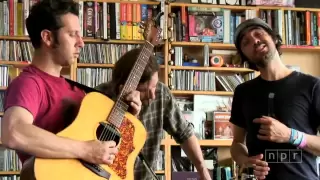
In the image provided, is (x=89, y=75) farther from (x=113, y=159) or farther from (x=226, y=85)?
(x=113, y=159)

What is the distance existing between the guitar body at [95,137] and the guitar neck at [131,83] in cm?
2

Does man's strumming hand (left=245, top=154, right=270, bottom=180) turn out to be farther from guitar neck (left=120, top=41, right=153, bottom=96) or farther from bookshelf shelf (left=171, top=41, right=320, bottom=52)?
bookshelf shelf (left=171, top=41, right=320, bottom=52)

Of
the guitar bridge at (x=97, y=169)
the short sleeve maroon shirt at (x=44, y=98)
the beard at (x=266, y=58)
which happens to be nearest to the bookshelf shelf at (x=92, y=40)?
the beard at (x=266, y=58)

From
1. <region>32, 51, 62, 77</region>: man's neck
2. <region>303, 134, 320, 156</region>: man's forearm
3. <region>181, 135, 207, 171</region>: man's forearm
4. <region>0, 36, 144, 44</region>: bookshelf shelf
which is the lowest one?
<region>181, 135, 207, 171</region>: man's forearm

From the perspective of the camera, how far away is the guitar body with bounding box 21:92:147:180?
142 centimetres

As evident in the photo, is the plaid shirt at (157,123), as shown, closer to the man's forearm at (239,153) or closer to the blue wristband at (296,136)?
the man's forearm at (239,153)

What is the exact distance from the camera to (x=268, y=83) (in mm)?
1842

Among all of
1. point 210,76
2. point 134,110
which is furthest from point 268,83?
point 210,76

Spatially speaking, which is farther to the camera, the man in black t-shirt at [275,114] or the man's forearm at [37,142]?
the man in black t-shirt at [275,114]

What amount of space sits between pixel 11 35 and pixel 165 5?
1.19 meters

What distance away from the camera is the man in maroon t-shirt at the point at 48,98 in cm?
140

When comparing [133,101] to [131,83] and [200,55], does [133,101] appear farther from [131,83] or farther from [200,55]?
[200,55]

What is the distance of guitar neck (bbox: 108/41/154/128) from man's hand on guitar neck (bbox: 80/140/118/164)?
0.44 ft

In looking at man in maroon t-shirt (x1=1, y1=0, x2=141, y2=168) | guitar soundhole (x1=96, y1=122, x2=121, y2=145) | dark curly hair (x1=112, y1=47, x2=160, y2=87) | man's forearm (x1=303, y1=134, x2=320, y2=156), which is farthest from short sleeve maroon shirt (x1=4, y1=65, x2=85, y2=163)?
man's forearm (x1=303, y1=134, x2=320, y2=156)
